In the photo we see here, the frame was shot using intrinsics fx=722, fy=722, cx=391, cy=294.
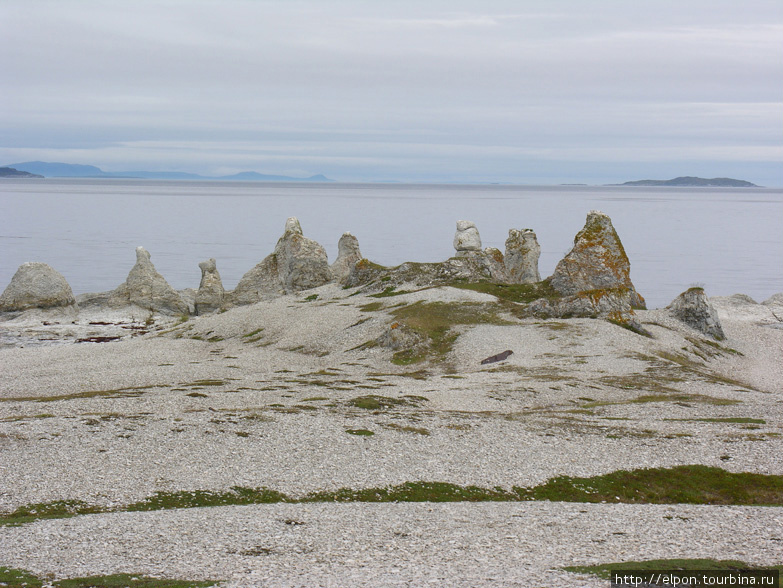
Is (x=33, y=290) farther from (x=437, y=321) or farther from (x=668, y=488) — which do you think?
(x=668, y=488)

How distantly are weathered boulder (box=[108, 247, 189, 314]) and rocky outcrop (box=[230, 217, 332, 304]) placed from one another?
6249mm

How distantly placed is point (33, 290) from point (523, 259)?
155ft

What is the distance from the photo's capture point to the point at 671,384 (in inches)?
1548

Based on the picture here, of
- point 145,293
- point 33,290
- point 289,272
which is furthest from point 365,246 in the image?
point 33,290

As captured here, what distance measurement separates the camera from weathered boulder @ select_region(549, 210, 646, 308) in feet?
174

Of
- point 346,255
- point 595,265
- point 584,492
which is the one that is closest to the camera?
point 584,492

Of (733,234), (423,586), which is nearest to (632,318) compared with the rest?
(423,586)

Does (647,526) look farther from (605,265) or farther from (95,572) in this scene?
(605,265)

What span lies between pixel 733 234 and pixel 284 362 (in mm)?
154925

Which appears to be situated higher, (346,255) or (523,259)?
(523,259)

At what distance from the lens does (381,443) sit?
27.7m

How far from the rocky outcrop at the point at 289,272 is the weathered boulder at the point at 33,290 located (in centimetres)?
1643

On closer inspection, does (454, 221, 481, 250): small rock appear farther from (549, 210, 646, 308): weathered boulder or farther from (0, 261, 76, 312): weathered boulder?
(0, 261, 76, 312): weathered boulder

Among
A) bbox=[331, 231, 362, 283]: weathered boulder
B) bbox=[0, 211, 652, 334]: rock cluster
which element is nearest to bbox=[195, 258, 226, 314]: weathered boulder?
bbox=[0, 211, 652, 334]: rock cluster
